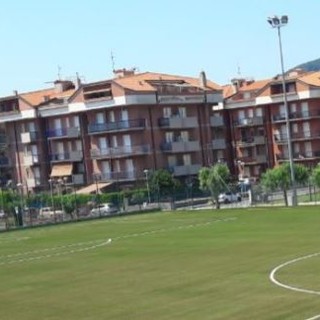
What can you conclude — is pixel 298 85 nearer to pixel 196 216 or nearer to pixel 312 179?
pixel 312 179

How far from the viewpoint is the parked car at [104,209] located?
2867 inches

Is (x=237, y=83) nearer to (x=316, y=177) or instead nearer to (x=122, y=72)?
(x=122, y=72)

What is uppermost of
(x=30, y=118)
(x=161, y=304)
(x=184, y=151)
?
(x=30, y=118)

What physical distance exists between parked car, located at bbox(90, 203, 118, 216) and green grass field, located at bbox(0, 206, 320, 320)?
22592mm

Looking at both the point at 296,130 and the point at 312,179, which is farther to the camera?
the point at 296,130

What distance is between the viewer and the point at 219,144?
95.6 metres

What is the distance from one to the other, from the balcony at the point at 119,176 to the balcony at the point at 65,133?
643 centimetres

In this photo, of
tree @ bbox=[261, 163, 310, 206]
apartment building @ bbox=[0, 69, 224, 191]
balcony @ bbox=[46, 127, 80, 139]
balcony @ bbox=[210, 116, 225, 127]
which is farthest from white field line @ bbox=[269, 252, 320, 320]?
balcony @ bbox=[210, 116, 225, 127]

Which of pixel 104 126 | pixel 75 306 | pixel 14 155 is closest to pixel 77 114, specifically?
pixel 104 126

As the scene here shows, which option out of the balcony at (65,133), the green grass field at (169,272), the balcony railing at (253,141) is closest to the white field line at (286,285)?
the green grass field at (169,272)

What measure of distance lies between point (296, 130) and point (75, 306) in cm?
7554

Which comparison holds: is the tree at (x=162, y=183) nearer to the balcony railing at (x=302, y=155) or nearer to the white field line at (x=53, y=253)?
the balcony railing at (x=302, y=155)

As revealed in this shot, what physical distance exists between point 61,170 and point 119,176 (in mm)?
8968

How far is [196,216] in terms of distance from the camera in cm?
5691
